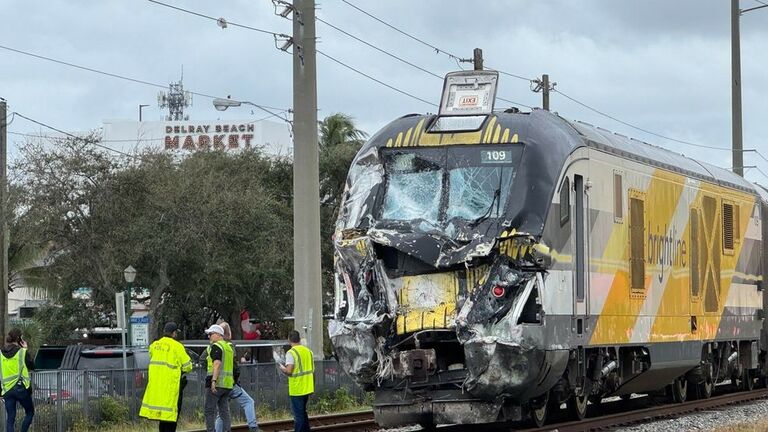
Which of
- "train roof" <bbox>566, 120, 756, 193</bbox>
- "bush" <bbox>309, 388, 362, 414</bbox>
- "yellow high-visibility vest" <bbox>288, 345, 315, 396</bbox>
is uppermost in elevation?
"train roof" <bbox>566, 120, 756, 193</bbox>

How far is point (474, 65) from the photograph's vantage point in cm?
3550

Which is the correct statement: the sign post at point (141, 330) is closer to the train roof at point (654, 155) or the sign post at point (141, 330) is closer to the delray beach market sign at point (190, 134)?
the train roof at point (654, 155)

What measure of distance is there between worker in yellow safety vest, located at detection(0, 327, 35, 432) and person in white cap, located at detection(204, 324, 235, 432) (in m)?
2.78

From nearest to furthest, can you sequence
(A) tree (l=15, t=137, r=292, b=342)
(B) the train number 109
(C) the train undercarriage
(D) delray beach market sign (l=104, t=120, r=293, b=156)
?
(C) the train undercarriage, (B) the train number 109, (A) tree (l=15, t=137, r=292, b=342), (D) delray beach market sign (l=104, t=120, r=293, b=156)

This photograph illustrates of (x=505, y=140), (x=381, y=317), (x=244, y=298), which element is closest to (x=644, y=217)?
(x=505, y=140)

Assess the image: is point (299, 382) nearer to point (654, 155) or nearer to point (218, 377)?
point (218, 377)

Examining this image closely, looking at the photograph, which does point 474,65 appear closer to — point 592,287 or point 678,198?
point 678,198

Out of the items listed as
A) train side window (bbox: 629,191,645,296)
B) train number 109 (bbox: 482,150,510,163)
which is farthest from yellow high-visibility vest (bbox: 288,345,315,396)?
train side window (bbox: 629,191,645,296)

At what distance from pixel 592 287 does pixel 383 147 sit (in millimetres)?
3140

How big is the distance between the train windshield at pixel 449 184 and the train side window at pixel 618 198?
2594 mm

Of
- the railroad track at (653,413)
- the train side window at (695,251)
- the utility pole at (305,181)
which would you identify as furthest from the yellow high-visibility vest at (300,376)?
the utility pole at (305,181)

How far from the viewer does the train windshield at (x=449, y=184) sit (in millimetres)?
15484

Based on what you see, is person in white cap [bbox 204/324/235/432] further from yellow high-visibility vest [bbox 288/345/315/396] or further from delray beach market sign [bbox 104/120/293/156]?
delray beach market sign [bbox 104/120/293/156]

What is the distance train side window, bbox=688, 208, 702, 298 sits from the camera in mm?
20531
